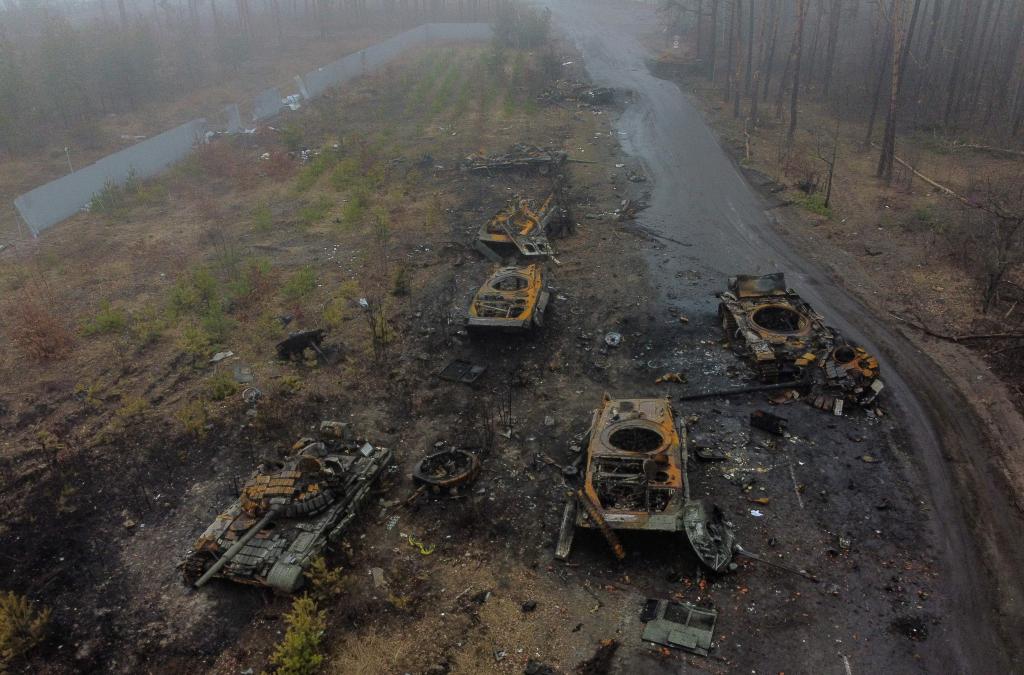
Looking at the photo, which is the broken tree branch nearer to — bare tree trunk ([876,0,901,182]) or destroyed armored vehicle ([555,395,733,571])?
bare tree trunk ([876,0,901,182])

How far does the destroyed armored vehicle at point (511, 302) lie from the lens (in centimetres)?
1373

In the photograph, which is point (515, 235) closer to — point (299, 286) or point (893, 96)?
point (299, 286)

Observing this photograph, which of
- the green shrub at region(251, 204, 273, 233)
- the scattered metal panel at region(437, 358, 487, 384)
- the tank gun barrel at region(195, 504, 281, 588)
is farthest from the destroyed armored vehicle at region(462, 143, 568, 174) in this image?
the tank gun barrel at region(195, 504, 281, 588)

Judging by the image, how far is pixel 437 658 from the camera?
8.13 meters

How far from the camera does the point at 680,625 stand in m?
8.25

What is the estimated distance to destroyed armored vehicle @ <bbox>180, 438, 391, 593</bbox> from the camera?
29.5 ft

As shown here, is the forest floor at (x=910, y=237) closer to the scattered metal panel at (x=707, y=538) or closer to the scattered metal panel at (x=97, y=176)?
the scattered metal panel at (x=707, y=538)

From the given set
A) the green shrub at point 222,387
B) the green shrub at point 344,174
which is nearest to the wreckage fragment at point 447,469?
the green shrub at point 222,387

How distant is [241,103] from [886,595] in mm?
36077

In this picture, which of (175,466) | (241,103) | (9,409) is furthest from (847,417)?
(241,103)

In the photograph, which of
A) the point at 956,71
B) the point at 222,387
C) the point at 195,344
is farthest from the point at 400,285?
the point at 956,71

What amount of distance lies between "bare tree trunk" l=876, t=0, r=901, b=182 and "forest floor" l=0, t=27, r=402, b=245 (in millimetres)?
27205

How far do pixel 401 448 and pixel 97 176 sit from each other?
61.0ft

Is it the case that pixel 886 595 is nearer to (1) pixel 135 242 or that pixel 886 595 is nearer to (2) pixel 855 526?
(2) pixel 855 526
